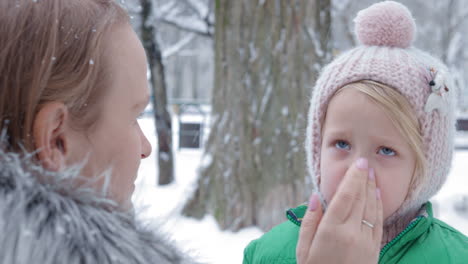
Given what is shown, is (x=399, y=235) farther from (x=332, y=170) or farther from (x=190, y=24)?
(x=190, y=24)

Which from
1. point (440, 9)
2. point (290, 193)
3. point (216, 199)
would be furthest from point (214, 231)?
point (440, 9)

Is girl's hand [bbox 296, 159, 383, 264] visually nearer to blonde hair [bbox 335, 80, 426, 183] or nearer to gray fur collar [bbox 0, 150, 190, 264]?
blonde hair [bbox 335, 80, 426, 183]

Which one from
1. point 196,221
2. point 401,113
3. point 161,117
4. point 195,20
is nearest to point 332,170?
point 401,113

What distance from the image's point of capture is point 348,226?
Answer: 4.60ft

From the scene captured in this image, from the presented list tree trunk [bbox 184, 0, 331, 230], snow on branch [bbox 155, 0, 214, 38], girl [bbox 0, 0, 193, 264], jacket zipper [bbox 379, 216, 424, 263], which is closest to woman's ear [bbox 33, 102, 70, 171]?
girl [bbox 0, 0, 193, 264]

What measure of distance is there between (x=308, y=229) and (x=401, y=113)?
0.54m

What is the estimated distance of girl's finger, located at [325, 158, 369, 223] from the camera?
4.65 feet

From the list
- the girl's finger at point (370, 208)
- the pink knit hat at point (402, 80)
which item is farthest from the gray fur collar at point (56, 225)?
the pink knit hat at point (402, 80)

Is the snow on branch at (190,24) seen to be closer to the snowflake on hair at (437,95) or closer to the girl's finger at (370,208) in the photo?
the snowflake on hair at (437,95)

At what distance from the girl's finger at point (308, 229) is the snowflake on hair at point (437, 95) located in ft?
1.93

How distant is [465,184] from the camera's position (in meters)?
9.28

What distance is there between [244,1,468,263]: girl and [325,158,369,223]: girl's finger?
4 cm

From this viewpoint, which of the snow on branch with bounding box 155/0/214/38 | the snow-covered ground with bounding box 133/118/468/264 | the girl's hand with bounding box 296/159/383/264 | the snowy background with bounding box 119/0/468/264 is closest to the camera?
the snow-covered ground with bounding box 133/118/468/264

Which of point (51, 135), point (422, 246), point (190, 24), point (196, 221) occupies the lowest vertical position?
point (196, 221)
